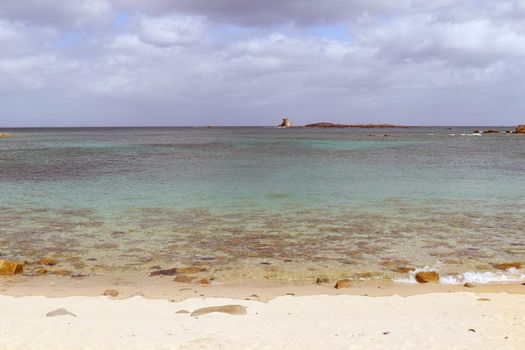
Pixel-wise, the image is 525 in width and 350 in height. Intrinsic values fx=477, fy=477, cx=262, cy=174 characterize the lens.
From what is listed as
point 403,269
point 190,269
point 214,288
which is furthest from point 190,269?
point 403,269

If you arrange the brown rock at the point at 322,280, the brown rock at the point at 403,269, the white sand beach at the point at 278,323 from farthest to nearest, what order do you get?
the brown rock at the point at 403,269
the brown rock at the point at 322,280
the white sand beach at the point at 278,323

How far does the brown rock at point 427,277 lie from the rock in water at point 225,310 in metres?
4.83

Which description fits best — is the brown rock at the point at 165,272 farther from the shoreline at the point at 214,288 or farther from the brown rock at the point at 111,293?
the brown rock at the point at 111,293

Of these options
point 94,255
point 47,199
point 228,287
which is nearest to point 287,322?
point 228,287

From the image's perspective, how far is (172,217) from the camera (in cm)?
1942

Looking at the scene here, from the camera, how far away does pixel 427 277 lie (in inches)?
462

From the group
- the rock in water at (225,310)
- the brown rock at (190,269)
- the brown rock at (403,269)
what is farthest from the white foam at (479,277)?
the brown rock at (190,269)

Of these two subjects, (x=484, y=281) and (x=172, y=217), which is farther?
(x=172, y=217)

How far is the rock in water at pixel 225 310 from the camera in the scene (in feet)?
29.8

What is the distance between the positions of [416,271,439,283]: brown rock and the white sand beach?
1.27m

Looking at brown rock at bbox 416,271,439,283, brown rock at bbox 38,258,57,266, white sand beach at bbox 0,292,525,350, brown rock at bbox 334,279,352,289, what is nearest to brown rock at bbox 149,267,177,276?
white sand beach at bbox 0,292,525,350

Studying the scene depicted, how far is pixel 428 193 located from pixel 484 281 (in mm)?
15077

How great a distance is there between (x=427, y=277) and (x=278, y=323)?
4920 mm

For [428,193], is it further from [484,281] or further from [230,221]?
[484,281]
